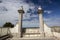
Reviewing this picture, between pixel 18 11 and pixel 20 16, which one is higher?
pixel 18 11

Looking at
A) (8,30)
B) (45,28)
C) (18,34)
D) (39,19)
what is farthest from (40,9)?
(8,30)

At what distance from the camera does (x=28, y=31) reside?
45.0ft

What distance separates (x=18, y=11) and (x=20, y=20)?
4.86ft

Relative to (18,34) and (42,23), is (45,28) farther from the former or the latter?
(18,34)

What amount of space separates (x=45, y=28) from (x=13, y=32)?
5.04 m

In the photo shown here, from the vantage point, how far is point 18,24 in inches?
497

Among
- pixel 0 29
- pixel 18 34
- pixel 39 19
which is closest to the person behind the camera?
pixel 18 34

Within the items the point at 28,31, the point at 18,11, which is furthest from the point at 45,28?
the point at 18,11

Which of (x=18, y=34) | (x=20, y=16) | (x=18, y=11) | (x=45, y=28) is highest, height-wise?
(x=18, y=11)

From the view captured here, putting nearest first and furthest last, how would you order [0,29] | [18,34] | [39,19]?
[18,34] → [39,19] → [0,29]

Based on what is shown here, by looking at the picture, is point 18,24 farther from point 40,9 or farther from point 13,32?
point 40,9

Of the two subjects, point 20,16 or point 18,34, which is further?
point 20,16

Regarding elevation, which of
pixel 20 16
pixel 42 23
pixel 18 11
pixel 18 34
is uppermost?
pixel 18 11

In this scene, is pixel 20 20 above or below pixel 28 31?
above
